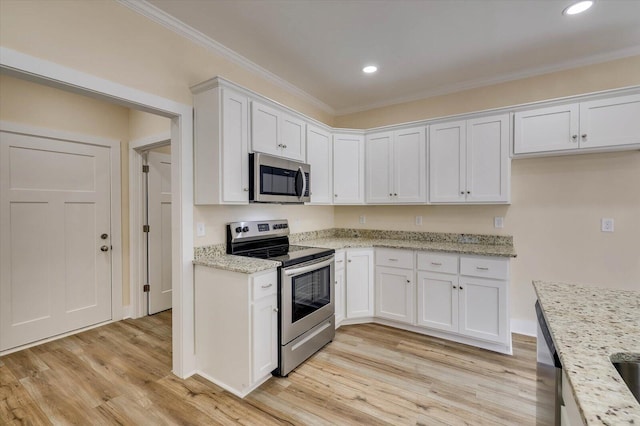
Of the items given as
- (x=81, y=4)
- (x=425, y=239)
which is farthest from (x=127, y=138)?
(x=425, y=239)

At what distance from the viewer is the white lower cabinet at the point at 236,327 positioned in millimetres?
2104

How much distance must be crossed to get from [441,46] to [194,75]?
2.17 meters

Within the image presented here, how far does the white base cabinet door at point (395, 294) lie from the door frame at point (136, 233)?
290 cm

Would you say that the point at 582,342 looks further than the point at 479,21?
No

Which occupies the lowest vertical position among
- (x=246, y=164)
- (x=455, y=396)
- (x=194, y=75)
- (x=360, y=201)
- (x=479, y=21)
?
(x=455, y=396)

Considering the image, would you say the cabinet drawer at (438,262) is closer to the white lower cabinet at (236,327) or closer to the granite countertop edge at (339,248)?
the granite countertop edge at (339,248)

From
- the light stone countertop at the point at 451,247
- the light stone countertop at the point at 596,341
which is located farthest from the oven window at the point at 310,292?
the light stone countertop at the point at 596,341

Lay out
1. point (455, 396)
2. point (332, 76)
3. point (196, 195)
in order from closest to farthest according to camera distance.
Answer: point (455, 396) → point (196, 195) → point (332, 76)

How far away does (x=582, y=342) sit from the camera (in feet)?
2.97

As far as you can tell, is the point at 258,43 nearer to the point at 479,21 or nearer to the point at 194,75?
the point at 194,75

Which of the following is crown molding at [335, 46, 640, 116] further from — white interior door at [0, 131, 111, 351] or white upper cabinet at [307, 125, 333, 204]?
white interior door at [0, 131, 111, 351]


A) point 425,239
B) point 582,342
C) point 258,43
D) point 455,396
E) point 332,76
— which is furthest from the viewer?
point 425,239

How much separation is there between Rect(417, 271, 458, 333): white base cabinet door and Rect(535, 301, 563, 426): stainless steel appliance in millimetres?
1675

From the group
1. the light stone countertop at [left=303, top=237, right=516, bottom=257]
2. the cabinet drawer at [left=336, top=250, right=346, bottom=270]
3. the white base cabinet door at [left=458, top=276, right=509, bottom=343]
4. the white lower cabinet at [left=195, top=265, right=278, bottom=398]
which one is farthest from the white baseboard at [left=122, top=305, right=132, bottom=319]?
the white base cabinet door at [left=458, top=276, right=509, bottom=343]
